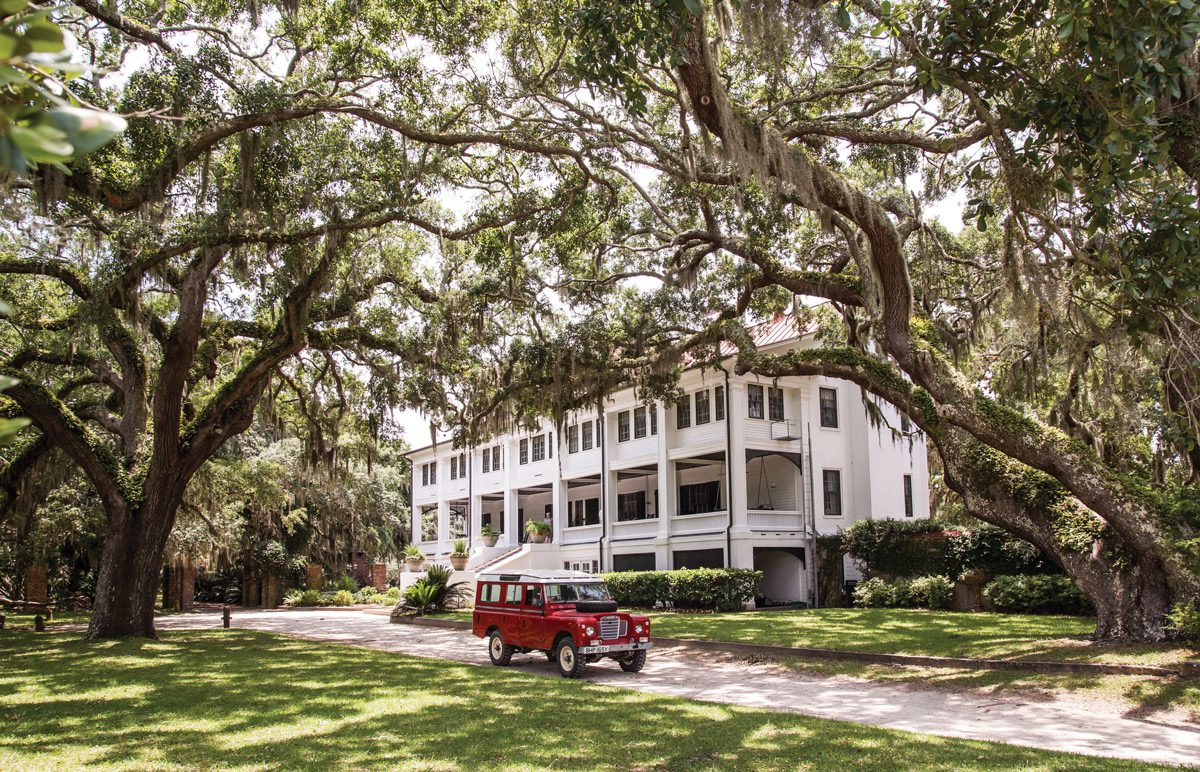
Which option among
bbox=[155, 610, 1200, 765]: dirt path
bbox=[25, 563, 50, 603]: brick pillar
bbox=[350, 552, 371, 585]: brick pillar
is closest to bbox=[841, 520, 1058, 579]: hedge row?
bbox=[155, 610, 1200, 765]: dirt path

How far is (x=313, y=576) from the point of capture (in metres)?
42.3

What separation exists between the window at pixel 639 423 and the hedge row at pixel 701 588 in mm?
7421

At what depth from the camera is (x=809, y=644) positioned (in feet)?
57.9

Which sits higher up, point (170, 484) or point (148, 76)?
point (148, 76)

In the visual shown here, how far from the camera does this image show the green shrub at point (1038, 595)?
22.3m

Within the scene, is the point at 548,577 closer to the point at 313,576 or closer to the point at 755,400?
the point at 755,400

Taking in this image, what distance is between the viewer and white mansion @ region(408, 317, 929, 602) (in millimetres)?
31797

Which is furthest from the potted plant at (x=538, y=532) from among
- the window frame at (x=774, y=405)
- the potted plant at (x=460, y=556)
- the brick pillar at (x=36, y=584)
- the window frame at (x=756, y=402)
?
the brick pillar at (x=36, y=584)

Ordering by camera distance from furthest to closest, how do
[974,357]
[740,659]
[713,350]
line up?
[974,357], [713,350], [740,659]

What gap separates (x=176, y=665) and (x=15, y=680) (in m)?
2.39

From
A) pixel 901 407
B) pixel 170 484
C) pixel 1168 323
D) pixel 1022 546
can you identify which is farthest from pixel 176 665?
pixel 1022 546

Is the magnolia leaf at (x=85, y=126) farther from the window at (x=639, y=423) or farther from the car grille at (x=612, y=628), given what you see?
the window at (x=639, y=423)

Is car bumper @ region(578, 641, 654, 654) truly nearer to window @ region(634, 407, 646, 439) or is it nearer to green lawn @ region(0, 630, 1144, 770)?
green lawn @ region(0, 630, 1144, 770)

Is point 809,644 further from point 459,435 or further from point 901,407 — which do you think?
point 459,435
